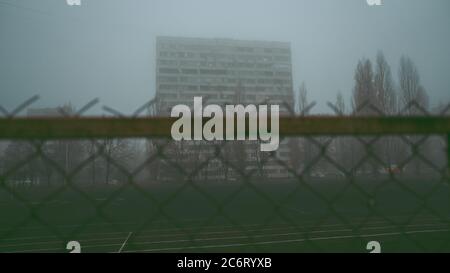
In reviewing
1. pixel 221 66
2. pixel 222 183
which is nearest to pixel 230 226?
pixel 222 183

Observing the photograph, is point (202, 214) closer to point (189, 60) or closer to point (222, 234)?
point (222, 234)

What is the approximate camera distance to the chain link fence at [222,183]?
1.91 feet

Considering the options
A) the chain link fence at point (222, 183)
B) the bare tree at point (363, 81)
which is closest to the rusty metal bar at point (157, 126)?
the chain link fence at point (222, 183)

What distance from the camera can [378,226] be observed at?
777cm

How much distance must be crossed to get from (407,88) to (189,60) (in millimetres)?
13290

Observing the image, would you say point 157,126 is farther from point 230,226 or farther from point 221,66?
point 221,66

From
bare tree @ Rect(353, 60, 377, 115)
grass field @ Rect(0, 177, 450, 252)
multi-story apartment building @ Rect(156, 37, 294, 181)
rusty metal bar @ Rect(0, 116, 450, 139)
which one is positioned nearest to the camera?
rusty metal bar @ Rect(0, 116, 450, 139)

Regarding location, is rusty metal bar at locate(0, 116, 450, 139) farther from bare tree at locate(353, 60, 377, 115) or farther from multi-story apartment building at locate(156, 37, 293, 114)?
multi-story apartment building at locate(156, 37, 293, 114)

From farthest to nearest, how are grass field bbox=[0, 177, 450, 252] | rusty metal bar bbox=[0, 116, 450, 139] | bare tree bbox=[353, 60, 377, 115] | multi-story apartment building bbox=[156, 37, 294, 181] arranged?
multi-story apartment building bbox=[156, 37, 294, 181], bare tree bbox=[353, 60, 377, 115], grass field bbox=[0, 177, 450, 252], rusty metal bar bbox=[0, 116, 450, 139]

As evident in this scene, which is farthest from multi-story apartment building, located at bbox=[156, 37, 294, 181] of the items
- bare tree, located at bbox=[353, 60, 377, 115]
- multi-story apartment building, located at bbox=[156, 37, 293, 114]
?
bare tree, located at bbox=[353, 60, 377, 115]

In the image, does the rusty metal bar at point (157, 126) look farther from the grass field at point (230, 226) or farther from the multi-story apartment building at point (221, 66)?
the multi-story apartment building at point (221, 66)

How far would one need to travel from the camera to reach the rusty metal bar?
1.67ft

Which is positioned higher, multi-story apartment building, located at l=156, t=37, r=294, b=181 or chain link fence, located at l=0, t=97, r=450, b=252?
multi-story apartment building, located at l=156, t=37, r=294, b=181
